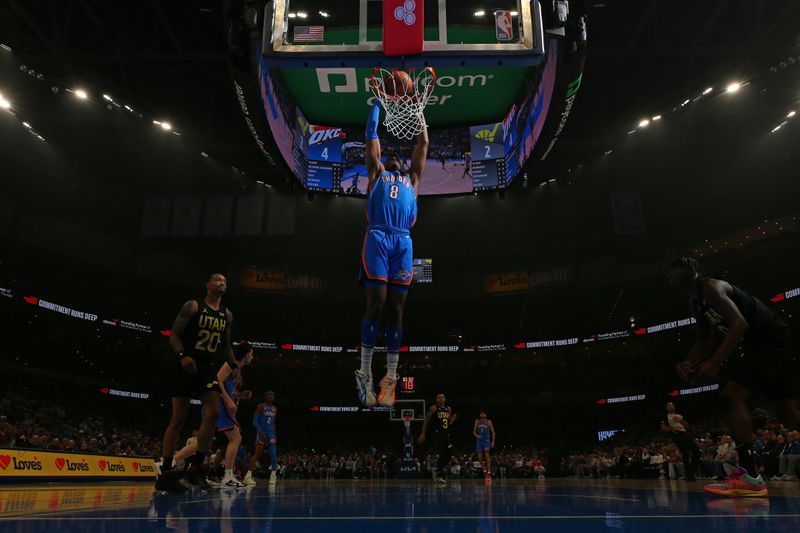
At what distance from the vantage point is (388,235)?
16.9 feet

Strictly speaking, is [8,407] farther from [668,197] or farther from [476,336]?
[668,197]

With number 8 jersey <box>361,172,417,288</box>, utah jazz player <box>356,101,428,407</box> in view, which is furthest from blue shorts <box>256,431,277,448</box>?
number 8 jersey <box>361,172,417,288</box>

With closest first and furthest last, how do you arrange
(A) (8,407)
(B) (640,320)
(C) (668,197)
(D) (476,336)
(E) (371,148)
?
(E) (371,148) < (A) (8,407) < (C) (668,197) < (B) (640,320) < (D) (476,336)

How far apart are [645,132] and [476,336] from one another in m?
15.9

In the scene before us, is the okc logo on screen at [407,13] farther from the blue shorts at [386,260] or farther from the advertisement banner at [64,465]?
the advertisement banner at [64,465]

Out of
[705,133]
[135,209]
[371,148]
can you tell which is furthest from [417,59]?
[135,209]

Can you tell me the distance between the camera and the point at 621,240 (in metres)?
29.5

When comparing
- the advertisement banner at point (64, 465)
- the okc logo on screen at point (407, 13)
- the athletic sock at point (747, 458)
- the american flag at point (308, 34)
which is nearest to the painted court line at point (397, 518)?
the athletic sock at point (747, 458)

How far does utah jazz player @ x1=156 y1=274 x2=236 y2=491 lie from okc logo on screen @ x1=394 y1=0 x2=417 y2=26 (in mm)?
3357

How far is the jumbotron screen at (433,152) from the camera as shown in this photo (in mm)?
12531

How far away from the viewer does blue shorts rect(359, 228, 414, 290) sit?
16.3 feet

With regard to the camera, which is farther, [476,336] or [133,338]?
[476,336]

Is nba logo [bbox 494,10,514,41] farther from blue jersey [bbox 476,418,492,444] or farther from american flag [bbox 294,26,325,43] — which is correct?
blue jersey [bbox 476,418,492,444]

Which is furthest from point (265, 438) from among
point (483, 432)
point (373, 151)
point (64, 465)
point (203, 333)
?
point (373, 151)
